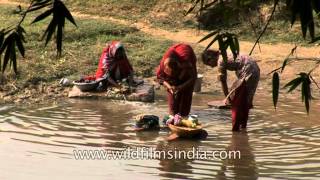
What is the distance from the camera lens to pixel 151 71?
39.0 ft

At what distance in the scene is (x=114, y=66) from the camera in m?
9.82

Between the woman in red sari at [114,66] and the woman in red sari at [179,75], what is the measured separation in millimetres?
1863

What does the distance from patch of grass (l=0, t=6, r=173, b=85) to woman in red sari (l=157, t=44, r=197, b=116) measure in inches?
127

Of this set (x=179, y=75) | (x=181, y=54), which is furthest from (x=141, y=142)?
(x=181, y=54)

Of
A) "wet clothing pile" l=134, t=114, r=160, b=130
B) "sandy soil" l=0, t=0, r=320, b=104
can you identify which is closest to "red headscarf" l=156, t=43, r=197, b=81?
"wet clothing pile" l=134, t=114, r=160, b=130

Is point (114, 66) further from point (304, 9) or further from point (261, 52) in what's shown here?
point (304, 9)

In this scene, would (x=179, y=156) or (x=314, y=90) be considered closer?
(x=179, y=156)

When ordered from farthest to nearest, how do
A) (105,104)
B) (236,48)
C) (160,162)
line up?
(105,104)
(160,162)
(236,48)

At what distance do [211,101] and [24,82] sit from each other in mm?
3196

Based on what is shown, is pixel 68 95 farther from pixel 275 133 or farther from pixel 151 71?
pixel 275 133

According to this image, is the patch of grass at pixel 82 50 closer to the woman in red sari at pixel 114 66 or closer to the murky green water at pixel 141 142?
the woman in red sari at pixel 114 66

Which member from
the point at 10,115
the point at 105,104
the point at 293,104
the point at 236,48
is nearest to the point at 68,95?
the point at 105,104

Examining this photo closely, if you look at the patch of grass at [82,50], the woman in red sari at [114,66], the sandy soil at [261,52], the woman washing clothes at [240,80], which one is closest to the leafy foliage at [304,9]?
the woman washing clothes at [240,80]

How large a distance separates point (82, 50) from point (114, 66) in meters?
2.97
